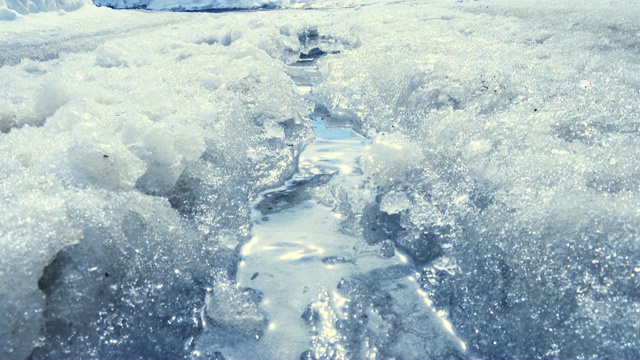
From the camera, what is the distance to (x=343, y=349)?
1515mm

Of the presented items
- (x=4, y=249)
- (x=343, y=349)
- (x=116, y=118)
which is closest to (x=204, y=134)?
(x=116, y=118)

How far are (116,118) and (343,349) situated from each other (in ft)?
5.20

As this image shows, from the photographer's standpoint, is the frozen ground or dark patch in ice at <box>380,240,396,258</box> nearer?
the frozen ground

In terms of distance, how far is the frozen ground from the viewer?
144 cm

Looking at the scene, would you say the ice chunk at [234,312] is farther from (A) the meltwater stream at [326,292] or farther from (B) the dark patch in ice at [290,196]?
(B) the dark patch in ice at [290,196]

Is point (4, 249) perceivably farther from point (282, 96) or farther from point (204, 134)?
point (282, 96)

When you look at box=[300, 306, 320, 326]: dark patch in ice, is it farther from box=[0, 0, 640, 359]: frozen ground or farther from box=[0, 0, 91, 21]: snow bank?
box=[0, 0, 91, 21]: snow bank

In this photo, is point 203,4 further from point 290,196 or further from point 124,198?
point 124,198

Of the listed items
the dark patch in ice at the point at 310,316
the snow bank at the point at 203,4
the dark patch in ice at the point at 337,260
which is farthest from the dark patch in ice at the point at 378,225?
the snow bank at the point at 203,4

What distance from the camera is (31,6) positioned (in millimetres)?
9117

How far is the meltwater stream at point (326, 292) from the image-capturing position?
1529mm

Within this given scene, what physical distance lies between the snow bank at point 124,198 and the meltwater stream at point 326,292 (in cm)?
14

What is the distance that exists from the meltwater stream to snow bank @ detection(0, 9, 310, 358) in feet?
0.47

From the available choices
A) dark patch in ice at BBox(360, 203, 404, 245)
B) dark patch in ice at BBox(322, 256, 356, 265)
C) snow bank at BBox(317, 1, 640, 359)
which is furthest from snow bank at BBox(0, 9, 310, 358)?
snow bank at BBox(317, 1, 640, 359)
